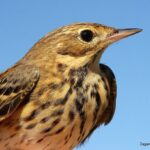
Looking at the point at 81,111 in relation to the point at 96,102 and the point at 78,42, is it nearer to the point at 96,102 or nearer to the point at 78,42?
the point at 96,102

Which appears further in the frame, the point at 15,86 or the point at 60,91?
the point at 15,86

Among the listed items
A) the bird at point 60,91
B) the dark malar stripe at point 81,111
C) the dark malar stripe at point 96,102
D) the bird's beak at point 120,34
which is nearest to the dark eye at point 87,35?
the bird at point 60,91

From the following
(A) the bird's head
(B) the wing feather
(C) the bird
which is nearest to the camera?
(C) the bird

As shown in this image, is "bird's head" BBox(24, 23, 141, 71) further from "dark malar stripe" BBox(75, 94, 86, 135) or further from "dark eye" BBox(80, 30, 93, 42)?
"dark malar stripe" BBox(75, 94, 86, 135)

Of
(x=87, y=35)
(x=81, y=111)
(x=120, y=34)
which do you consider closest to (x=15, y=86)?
(x=81, y=111)

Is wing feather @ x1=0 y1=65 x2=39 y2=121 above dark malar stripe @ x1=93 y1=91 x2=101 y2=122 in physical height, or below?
above

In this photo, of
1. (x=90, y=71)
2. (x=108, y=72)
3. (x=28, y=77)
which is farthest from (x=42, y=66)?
(x=108, y=72)

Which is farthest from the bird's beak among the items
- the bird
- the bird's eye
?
the bird's eye

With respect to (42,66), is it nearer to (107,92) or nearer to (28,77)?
(28,77)
